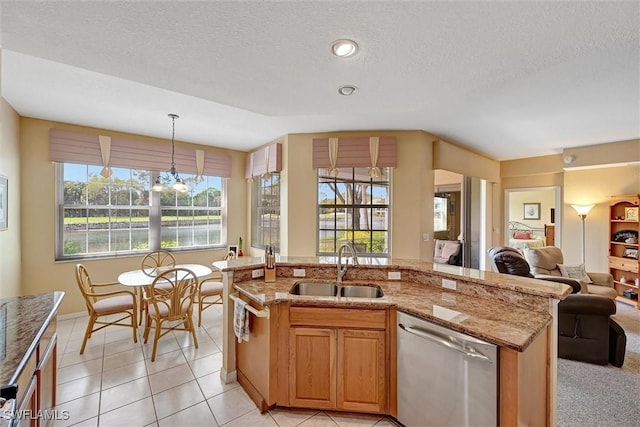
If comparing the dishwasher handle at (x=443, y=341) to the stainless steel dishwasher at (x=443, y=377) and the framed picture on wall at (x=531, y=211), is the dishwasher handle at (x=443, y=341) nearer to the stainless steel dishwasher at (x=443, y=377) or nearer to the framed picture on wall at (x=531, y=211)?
the stainless steel dishwasher at (x=443, y=377)

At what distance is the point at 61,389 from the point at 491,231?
6.82 m

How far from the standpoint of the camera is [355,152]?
396cm

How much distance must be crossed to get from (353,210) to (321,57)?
280 cm

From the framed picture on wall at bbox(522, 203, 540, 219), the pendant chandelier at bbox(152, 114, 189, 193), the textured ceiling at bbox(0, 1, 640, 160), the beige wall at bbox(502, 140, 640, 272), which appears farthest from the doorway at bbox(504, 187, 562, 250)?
the pendant chandelier at bbox(152, 114, 189, 193)

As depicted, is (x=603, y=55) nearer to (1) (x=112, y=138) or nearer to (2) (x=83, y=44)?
(2) (x=83, y=44)

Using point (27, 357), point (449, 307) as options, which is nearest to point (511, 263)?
point (449, 307)

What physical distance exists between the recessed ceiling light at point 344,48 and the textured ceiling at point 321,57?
0.14 feet

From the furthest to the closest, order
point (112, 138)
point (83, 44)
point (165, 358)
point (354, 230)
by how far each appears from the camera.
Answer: point (354, 230), point (112, 138), point (165, 358), point (83, 44)

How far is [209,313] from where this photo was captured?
157 inches

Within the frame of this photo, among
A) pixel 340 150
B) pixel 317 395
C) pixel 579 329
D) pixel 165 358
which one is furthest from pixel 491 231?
pixel 165 358

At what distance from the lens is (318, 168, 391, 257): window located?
165 inches

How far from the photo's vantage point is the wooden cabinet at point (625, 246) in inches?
177

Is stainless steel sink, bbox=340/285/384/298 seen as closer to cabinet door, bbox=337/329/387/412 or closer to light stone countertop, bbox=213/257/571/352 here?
light stone countertop, bbox=213/257/571/352

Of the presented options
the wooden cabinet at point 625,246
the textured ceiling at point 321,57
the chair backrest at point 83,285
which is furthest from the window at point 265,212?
the wooden cabinet at point 625,246
